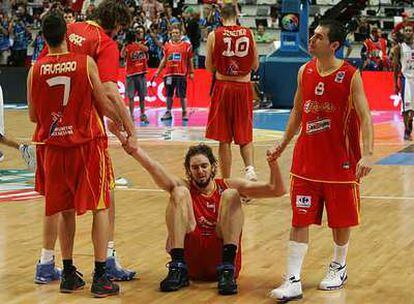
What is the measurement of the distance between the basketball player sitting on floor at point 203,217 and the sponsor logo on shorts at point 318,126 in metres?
0.37

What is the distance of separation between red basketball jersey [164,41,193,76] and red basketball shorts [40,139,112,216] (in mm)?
13183

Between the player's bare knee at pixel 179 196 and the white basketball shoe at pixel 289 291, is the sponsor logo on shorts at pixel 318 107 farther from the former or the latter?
the white basketball shoe at pixel 289 291

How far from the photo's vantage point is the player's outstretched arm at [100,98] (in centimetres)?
648

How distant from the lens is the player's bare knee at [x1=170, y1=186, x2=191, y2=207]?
264 inches

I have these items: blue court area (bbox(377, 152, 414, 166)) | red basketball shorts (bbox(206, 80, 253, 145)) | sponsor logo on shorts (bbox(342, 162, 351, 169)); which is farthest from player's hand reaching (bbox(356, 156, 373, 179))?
blue court area (bbox(377, 152, 414, 166))

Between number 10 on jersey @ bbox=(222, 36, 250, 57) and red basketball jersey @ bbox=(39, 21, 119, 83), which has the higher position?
red basketball jersey @ bbox=(39, 21, 119, 83)

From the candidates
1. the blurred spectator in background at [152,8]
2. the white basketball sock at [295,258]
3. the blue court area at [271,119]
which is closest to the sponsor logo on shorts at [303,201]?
the white basketball sock at [295,258]

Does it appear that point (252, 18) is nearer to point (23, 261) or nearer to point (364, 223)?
point (364, 223)

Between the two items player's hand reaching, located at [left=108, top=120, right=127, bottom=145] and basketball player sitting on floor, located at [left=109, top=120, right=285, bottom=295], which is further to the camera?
basketball player sitting on floor, located at [left=109, top=120, right=285, bottom=295]

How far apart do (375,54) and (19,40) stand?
30.4 feet

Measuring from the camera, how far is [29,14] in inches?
1105

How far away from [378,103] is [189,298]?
50.0ft

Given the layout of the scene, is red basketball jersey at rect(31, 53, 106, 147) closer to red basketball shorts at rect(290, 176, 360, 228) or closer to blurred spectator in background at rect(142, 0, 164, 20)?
red basketball shorts at rect(290, 176, 360, 228)

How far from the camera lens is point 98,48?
683 centimetres
